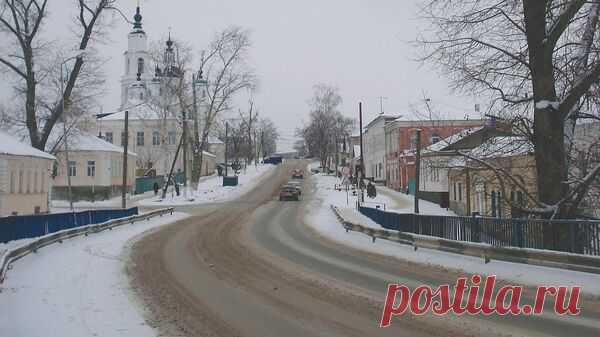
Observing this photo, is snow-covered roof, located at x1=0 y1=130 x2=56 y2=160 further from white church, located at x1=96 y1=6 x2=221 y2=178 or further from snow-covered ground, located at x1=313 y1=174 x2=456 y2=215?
snow-covered ground, located at x1=313 y1=174 x2=456 y2=215

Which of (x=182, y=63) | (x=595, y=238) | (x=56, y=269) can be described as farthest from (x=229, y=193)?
(x=595, y=238)

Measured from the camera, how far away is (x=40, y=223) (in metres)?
18.5

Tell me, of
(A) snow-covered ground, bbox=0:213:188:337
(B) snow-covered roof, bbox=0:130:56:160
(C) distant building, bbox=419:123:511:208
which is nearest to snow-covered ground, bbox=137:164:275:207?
(B) snow-covered roof, bbox=0:130:56:160

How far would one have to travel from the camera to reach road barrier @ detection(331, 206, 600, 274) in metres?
11.0

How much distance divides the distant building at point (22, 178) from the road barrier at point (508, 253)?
24.4m

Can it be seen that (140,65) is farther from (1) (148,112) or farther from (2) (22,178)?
(2) (22,178)

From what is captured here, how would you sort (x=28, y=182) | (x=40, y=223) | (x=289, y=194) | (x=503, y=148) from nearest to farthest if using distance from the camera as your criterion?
(x=503, y=148), (x=40, y=223), (x=28, y=182), (x=289, y=194)

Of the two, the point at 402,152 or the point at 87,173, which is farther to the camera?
the point at 402,152

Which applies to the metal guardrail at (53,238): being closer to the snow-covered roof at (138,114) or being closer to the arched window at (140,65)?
the snow-covered roof at (138,114)

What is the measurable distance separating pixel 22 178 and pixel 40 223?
18.0 metres

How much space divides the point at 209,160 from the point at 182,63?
42.1 m

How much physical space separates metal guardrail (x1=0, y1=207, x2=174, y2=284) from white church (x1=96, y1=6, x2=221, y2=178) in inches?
743

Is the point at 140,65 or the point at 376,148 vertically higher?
the point at 140,65

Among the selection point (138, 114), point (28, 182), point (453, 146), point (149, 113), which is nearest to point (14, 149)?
point (28, 182)
